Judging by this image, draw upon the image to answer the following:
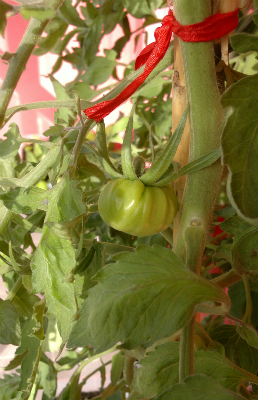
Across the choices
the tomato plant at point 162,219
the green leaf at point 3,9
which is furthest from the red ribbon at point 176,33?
the green leaf at point 3,9

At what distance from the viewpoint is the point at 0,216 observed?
1.08ft

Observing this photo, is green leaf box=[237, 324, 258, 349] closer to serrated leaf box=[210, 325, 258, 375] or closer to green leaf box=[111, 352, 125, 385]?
serrated leaf box=[210, 325, 258, 375]

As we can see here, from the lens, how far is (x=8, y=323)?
13.8 inches

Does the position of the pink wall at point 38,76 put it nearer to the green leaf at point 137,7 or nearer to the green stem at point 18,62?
the green leaf at point 137,7

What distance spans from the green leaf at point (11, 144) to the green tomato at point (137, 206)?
152 mm

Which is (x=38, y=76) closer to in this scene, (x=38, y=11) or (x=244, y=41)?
(x=38, y=11)

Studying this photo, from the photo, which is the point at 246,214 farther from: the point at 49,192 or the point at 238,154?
the point at 49,192

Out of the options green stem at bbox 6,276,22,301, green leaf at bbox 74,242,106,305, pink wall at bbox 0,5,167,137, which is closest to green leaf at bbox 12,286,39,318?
green stem at bbox 6,276,22,301

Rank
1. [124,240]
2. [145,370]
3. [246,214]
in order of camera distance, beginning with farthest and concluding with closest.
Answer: [124,240]
[145,370]
[246,214]

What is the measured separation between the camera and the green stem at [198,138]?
26 centimetres

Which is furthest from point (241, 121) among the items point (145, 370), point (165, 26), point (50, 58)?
point (50, 58)

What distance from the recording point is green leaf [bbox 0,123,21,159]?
0.38 m

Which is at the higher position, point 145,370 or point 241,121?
point 241,121

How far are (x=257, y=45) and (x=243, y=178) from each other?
10cm
